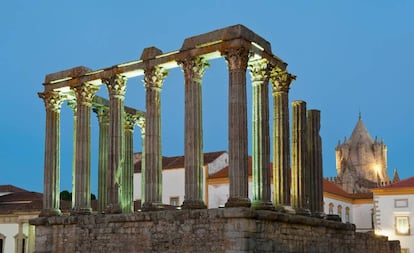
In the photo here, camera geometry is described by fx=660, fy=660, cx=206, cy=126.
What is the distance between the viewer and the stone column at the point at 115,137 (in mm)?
26766

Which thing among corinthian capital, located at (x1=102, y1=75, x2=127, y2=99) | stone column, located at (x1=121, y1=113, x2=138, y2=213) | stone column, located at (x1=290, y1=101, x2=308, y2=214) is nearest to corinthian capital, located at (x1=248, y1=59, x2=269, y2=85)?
stone column, located at (x1=290, y1=101, x2=308, y2=214)

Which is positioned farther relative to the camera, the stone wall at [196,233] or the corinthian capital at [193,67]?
the corinthian capital at [193,67]

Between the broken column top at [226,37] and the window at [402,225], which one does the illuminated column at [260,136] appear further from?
the window at [402,225]

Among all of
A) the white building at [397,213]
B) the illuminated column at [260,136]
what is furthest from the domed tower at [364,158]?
the illuminated column at [260,136]

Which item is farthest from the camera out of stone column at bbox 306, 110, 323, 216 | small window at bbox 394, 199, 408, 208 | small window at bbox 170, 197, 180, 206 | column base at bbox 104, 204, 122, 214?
small window at bbox 394, 199, 408, 208

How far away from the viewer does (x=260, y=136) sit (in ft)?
79.0

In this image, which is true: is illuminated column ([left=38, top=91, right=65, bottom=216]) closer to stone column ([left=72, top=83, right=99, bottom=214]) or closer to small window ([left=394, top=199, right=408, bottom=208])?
stone column ([left=72, top=83, right=99, bottom=214])

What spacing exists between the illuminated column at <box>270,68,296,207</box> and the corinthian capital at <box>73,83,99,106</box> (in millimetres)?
7821

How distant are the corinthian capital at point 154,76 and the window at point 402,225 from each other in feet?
105

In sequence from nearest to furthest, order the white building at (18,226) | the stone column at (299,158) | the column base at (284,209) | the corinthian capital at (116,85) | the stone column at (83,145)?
1. the column base at (284,209)
2. the corinthian capital at (116,85)
3. the stone column at (299,158)
4. the stone column at (83,145)
5. the white building at (18,226)

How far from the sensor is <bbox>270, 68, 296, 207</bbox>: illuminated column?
2589cm

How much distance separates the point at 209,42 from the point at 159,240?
733 centimetres

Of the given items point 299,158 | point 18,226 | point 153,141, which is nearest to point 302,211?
point 299,158

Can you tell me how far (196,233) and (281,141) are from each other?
5597 mm
